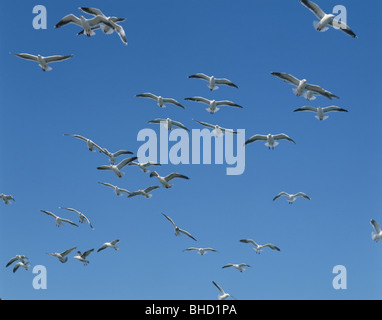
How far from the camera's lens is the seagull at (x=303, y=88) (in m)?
18.4

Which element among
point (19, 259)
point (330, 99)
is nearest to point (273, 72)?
point (330, 99)

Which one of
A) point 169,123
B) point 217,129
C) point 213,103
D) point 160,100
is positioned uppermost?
point 160,100

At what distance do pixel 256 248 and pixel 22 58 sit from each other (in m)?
11.5

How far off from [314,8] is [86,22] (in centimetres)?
669

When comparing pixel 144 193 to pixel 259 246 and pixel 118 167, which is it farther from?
pixel 259 246

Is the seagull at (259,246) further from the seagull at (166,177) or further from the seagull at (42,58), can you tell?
the seagull at (42,58)

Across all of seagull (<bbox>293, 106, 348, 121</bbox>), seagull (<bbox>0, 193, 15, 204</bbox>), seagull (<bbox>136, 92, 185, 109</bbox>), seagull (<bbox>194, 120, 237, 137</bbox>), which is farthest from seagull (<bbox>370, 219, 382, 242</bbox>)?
seagull (<bbox>0, 193, 15, 204</bbox>)

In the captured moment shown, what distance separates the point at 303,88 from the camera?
731 inches

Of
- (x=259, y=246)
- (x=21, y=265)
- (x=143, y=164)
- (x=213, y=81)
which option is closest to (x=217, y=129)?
(x=213, y=81)

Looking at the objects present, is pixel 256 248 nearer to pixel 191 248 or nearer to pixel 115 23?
pixel 191 248

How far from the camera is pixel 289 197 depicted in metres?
23.7

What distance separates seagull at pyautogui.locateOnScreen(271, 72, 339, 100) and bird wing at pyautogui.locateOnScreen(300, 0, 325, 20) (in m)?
2.13

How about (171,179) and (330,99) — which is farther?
(171,179)
